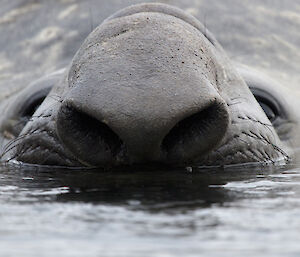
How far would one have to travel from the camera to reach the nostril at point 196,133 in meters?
4.31

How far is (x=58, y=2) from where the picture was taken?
302 inches

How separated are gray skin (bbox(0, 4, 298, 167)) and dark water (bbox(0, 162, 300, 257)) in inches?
5.9

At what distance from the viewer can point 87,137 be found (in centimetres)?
436

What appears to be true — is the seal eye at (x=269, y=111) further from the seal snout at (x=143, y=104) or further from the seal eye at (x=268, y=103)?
the seal snout at (x=143, y=104)

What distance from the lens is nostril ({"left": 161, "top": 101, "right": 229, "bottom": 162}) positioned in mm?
4309

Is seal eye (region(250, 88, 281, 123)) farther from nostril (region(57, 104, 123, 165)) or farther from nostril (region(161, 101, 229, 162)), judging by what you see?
nostril (region(57, 104, 123, 165))

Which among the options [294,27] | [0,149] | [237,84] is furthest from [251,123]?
[294,27]

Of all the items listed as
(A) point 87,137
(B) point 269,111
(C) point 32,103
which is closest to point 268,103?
(B) point 269,111

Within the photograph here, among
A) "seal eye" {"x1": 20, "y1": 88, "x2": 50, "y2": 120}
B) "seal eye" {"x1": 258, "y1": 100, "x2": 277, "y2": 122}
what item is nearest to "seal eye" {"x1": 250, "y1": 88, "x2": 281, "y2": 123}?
"seal eye" {"x1": 258, "y1": 100, "x2": 277, "y2": 122}

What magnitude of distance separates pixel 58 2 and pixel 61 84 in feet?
8.28

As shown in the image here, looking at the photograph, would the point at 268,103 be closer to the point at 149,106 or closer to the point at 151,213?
the point at 149,106

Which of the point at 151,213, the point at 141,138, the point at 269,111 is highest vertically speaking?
the point at 269,111

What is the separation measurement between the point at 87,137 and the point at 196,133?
0.50 m

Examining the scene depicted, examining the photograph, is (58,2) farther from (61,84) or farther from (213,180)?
(213,180)
